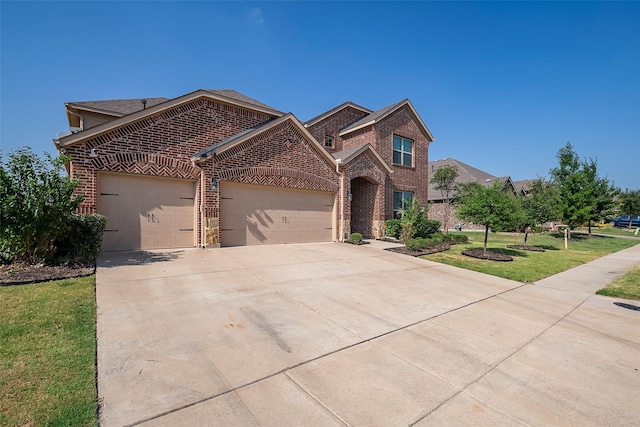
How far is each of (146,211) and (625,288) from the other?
43.3 feet

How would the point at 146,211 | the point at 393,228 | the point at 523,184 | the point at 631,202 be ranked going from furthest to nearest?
the point at 631,202 < the point at 523,184 < the point at 393,228 < the point at 146,211

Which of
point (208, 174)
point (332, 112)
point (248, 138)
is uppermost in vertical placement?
point (332, 112)

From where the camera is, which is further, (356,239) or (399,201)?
(399,201)

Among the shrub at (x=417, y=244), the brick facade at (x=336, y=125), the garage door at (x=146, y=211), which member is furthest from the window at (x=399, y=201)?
the garage door at (x=146, y=211)

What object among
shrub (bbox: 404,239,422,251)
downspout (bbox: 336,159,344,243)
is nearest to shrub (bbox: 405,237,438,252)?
shrub (bbox: 404,239,422,251)

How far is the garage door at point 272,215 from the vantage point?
34.9 feet

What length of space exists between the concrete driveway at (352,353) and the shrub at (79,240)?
103cm

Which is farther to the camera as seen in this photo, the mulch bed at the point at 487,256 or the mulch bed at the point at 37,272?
the mulch bed at the point at 487,256

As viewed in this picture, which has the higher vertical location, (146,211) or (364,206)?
(364,206)

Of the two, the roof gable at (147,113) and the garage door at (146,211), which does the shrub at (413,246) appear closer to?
the garage door at (146,211)

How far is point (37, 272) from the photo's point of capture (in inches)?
237

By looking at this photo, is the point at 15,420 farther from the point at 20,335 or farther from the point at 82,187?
the point at 82,187

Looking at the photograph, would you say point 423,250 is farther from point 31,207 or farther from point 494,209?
point 31,207

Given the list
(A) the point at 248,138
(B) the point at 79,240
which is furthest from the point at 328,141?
(B) the point at 79,240
